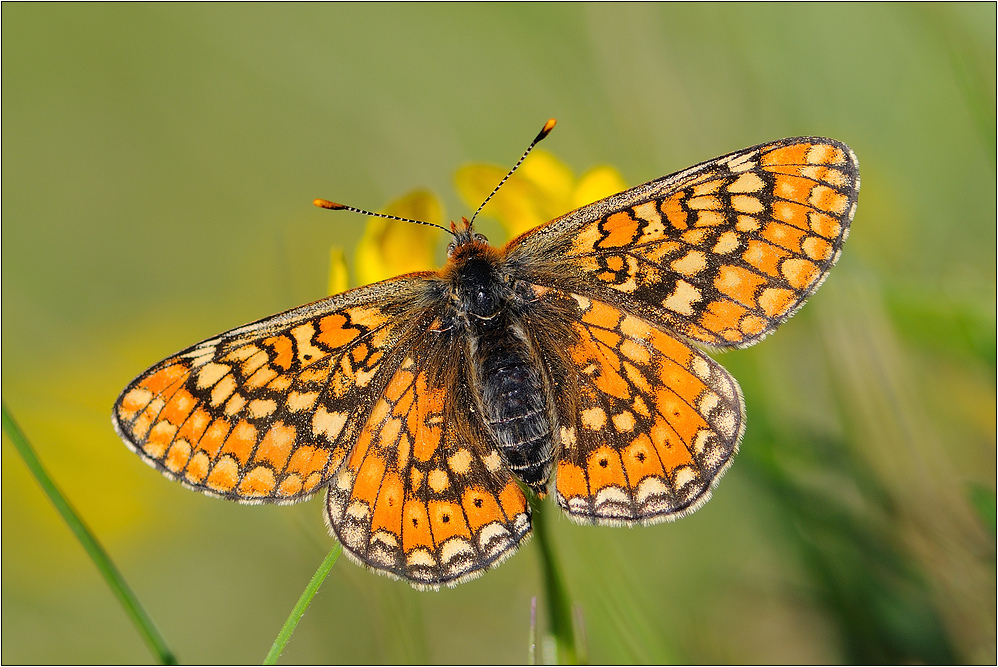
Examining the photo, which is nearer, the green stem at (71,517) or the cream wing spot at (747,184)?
the green stem at (71,517)

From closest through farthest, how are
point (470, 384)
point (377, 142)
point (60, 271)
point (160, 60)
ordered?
1. point (470, 384)
2. point (377, 142)
3. point (60, 271)
4. point (160, 60)

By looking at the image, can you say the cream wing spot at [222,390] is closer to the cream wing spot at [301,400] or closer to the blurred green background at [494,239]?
the cream wing spot at [301,400]

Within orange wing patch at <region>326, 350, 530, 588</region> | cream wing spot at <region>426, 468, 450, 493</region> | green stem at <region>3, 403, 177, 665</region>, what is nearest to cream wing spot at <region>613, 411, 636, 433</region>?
orange wing patch at <region>326, 350, 530, 588</region>

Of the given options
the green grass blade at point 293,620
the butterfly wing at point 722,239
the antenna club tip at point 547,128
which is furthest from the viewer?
the antenna club tip at point 547,128

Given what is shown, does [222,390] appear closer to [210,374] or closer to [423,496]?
[210,374]

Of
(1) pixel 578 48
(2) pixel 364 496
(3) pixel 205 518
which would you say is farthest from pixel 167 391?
(1) pixel 578 48

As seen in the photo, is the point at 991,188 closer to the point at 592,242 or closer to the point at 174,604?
the point at 592,242

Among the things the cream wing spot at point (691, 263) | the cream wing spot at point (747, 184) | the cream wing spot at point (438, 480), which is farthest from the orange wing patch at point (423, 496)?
the cream wing spot at point (747, 184)
